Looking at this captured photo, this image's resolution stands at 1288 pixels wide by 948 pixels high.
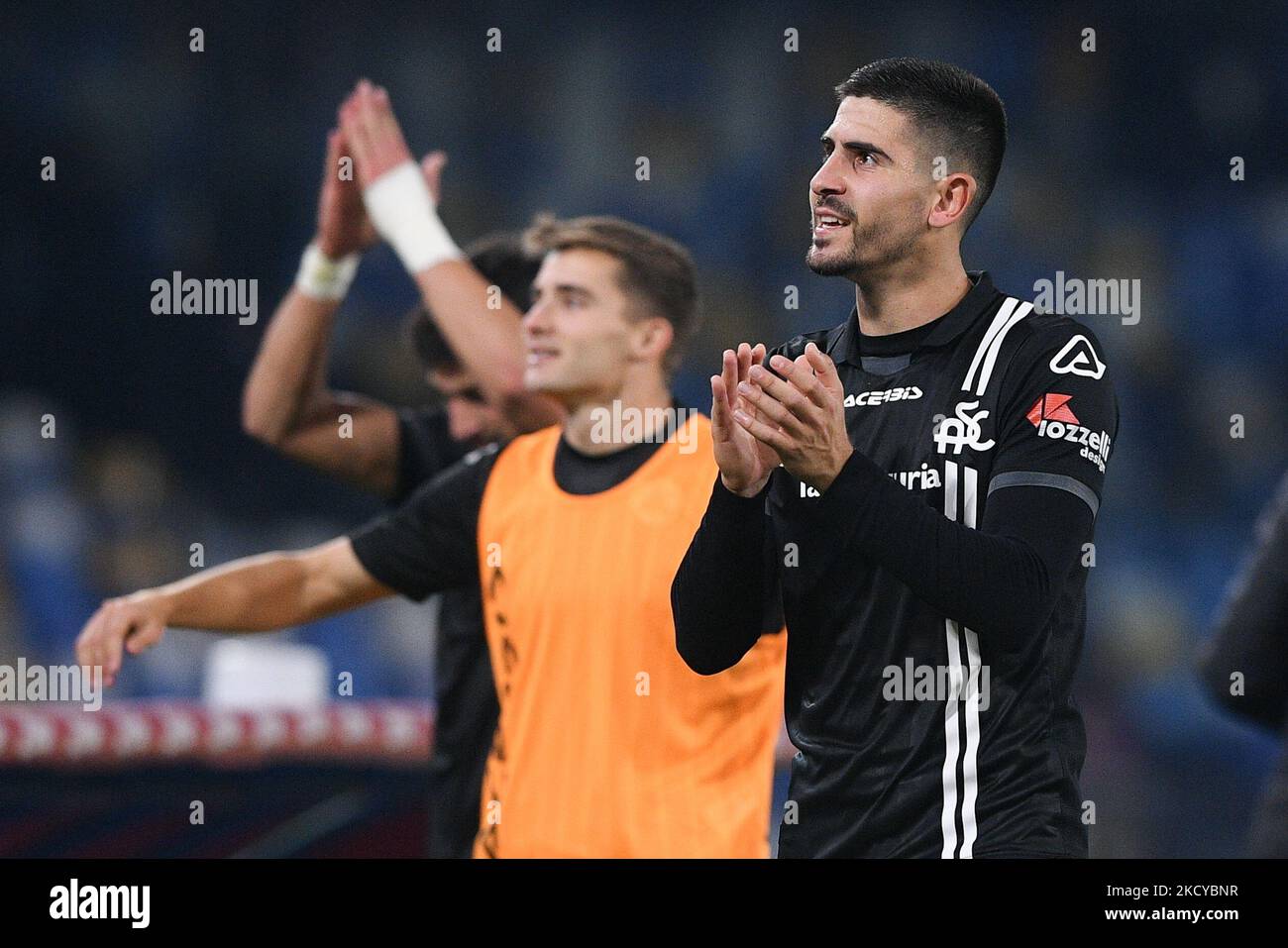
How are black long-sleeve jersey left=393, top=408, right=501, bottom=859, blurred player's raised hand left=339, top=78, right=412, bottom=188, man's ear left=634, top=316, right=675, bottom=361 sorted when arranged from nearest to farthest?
man's ear left=634, top=316, right=675, bottom=361 → black long-sleeve jersey left=393, top=408, right=501, bottom=859 → blurred player's raised hand left=339, top=78, right=412, bottom=188

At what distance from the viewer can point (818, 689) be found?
2523 millimetres

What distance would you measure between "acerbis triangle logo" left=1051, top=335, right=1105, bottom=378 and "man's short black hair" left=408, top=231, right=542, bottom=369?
225cm

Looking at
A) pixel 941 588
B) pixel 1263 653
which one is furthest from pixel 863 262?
pixel 1263 653

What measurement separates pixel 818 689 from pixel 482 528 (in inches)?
49.8

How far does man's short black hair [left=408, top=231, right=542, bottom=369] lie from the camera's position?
4.60 meters

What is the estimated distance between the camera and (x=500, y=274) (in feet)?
15.2

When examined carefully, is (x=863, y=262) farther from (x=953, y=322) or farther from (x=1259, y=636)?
(x=1259, y=636)

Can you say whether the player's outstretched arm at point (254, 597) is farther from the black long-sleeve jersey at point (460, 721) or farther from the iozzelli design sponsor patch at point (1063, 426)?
the iozzelli design sponsor patch at point (1063, 426)

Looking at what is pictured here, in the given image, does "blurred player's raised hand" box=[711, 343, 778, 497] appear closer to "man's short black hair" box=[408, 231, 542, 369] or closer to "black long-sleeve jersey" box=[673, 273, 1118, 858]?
"black long-sleeve jersey" box=[673, 273, 1118, 858]

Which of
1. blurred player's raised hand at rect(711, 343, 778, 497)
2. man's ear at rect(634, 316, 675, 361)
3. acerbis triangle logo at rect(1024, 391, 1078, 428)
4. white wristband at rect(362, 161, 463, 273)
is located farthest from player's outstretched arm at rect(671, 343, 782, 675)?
white wristband at rect(362, 161, 463, 273)

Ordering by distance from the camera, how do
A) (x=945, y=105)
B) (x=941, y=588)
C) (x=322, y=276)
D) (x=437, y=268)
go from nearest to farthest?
(x=941, y=588), (x=945, y=105), (x=437, y=268), (x=322, y=276)

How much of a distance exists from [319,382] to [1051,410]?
264cm
